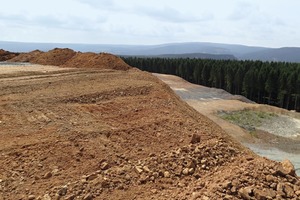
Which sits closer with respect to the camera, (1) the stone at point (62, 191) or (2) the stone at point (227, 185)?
(2) the stone at point (227, 185)

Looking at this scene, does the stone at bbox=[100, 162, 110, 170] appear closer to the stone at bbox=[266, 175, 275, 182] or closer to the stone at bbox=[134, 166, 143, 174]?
the stone at bbox=[134, 166, 143, 174]

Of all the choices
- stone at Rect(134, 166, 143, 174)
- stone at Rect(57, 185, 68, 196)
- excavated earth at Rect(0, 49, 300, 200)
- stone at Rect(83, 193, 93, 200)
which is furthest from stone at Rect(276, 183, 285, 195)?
stone at Rect(57, 185, 68, 196)

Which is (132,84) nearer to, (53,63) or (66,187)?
(66,187)

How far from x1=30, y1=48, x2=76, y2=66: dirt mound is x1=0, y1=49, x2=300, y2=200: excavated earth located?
20333 mm

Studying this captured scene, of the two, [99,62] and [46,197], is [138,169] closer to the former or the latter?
[46,197]

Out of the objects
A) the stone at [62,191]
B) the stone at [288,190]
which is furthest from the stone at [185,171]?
the stone at [62,191]

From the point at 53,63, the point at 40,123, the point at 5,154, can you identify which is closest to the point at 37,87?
the point at 40,123

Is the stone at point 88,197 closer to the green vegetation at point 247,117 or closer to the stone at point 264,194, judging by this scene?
the stone at point 264,194

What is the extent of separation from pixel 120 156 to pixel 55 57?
27.8 metres

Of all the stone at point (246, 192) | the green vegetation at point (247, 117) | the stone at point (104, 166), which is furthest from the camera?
the green vegetation at point (247, 117)

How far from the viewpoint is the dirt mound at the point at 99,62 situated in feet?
90.4

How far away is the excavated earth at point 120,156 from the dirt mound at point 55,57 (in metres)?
20.3

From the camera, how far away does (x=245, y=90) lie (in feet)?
194

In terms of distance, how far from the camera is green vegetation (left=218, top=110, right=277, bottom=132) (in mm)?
30328
